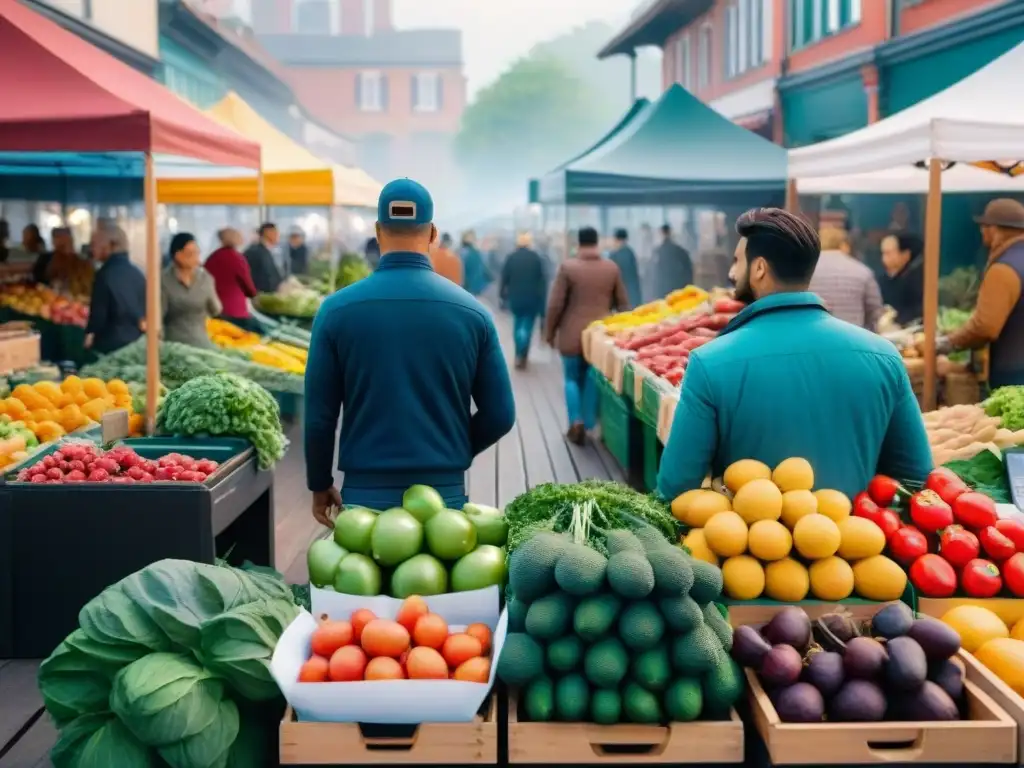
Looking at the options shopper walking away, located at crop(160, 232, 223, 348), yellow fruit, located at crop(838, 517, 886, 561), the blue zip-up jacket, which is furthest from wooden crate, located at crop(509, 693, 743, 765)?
shopper walking away, located at crop(160, 232, 223, 348)

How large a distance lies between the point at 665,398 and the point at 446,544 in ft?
14.1

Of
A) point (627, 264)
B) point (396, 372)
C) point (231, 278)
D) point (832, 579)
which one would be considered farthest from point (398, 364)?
point (627, 264)

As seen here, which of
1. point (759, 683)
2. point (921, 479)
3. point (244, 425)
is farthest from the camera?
point (244, 425)

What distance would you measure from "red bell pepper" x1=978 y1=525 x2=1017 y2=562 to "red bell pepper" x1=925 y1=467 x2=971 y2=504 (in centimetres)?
14

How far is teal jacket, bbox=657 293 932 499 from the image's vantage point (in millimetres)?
3674

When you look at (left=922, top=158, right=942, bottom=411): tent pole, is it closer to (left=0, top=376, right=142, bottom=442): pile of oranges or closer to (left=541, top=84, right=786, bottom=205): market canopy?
(left=0, top=376, right=142, bottom=442): pile of oranges

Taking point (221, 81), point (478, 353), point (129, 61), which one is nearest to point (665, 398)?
point (478, 353)

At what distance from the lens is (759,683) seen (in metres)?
3.07

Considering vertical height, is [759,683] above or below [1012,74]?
below

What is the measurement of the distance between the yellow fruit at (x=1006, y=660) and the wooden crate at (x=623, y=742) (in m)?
0.86

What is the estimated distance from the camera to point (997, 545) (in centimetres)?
371

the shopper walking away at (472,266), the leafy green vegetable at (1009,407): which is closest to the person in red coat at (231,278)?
the leafy green vegetable at (1009,407)

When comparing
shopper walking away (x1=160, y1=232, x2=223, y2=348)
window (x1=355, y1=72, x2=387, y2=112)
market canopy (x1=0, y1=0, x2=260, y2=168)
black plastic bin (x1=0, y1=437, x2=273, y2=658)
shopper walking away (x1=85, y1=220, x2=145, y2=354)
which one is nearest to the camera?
black plastic bin (x1=0, y1=437, x2=273, y2=658)

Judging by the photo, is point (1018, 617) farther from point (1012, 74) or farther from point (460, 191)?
point (460, 191)
